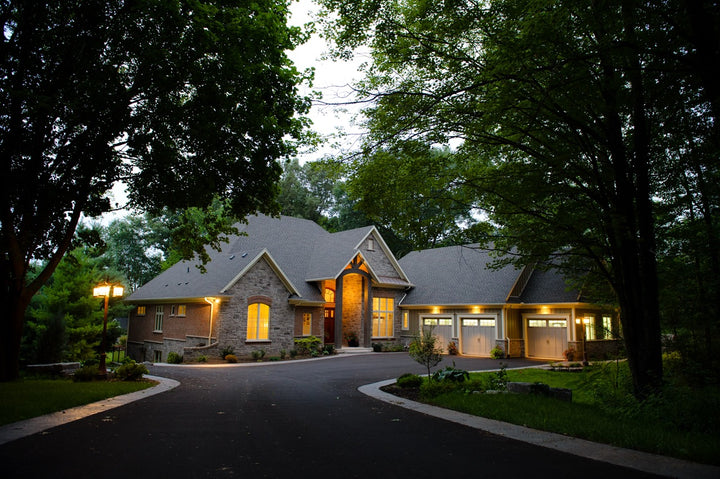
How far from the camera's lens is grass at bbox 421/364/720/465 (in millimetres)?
6258

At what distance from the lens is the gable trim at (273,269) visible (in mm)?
21864

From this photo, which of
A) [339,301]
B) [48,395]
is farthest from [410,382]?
[339,301]

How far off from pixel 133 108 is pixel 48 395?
7161 millimetres

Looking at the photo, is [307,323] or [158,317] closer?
[307,323]

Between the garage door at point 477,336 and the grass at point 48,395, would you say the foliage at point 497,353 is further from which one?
the grass at point 48,395

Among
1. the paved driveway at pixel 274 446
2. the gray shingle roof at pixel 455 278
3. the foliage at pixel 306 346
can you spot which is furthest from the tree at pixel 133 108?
the gray shingle roof at pixel 455 278

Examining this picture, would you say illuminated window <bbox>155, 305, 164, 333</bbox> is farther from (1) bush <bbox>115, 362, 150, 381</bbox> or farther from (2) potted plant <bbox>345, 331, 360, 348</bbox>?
(1) bush <bbox>115, 362, 150, 381</bbox>

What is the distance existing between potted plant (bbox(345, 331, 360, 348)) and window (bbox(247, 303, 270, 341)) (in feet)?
20.4

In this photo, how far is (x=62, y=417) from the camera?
797 centimetres

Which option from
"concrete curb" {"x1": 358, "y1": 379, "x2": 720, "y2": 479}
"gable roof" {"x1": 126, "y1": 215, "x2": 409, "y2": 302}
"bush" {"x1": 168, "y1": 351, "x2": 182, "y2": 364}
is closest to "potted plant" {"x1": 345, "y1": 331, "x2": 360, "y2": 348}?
"gable roof" {"x1": 126, "y1": 215, "x2": 409, "y2": 302}

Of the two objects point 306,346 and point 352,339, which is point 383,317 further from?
point 306,346

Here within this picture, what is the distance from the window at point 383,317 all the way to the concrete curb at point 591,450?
1957 cm

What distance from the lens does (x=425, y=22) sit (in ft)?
25.9

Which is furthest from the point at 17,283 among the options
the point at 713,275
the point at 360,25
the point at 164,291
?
the point at 713,275
